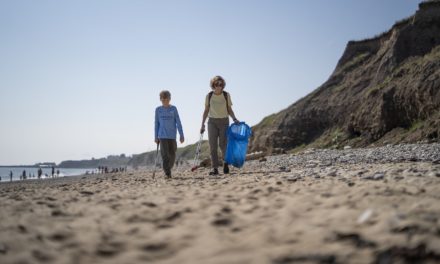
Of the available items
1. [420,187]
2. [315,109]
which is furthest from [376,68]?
[420,187]

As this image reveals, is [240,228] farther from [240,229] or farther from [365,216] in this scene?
[365,216]

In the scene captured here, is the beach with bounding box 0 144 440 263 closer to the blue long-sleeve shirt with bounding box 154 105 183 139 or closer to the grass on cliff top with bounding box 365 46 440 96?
the blue long-sleeve shirt with bounding box 154 105 183 139

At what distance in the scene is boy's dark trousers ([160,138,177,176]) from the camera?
795cm

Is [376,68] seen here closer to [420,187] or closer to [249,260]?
[420,187]

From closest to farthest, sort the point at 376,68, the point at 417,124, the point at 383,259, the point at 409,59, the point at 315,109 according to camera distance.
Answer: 1. the point at 383,259
2. the point at 417,124
3. the point at 409,59
4. the point at 376,68
5. the point at 315,109

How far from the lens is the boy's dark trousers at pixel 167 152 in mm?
7953

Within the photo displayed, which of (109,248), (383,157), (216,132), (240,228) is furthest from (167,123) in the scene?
(383,157)

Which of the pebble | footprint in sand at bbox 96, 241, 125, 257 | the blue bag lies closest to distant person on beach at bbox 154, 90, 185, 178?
the blue bag

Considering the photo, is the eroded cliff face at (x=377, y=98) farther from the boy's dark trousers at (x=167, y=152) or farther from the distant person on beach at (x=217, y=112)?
the boy's dark trousers at (x=167, y=152)

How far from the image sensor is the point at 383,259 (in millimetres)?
1813

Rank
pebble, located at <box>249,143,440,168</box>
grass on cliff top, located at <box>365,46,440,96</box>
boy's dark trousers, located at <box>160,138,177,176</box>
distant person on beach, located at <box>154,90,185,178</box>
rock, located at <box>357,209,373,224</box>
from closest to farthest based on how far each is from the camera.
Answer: rock, located at <box>357,209,373,224</box>
boy's dark trousers, located at <box>160,138,177,176</box>
distant person on beach, located at <box>154,90,185,178</box>
pebble, located at <box>249,143,440,168</box>
grass on cliff top, located at <box>365,46,440,96</box>

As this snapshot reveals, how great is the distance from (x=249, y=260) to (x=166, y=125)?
6513mm

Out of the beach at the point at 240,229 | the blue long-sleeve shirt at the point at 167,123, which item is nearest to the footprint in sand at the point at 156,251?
the beach at the point at 240,229

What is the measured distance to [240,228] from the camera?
2.45 m
